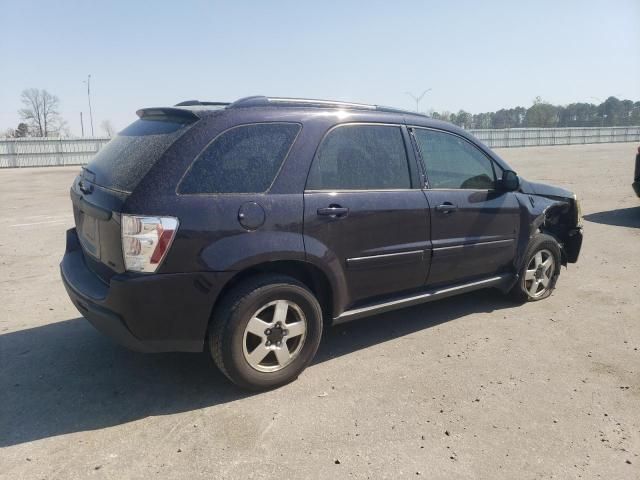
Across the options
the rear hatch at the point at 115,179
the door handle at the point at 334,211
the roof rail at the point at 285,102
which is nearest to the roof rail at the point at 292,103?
the roof rail at the point at 285,102

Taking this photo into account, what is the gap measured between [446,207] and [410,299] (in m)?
0.81

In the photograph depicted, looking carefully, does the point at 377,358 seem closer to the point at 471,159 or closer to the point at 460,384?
the point at 460,384

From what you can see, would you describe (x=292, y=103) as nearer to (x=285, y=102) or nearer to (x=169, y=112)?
(x=285, y=102)

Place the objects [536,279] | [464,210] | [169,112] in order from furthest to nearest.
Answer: [536,279] → [464,210] → [169,112]

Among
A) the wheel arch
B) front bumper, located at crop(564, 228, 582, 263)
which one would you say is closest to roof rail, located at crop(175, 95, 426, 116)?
the wheel arch

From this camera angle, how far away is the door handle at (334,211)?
3.42 m

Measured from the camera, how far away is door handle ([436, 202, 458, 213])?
4133mm

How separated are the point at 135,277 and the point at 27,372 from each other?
1.44 m

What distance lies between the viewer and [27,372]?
361 centimetres

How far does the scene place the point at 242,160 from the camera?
10.6ft

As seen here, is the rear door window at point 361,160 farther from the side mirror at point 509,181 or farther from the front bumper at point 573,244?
the front bumper at point 573,244

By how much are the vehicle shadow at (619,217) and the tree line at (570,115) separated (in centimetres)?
8032

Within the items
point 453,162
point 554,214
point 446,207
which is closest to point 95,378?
point 446,207

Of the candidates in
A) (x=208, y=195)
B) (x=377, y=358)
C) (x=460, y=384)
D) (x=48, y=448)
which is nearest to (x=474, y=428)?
(x=460, y=384)
